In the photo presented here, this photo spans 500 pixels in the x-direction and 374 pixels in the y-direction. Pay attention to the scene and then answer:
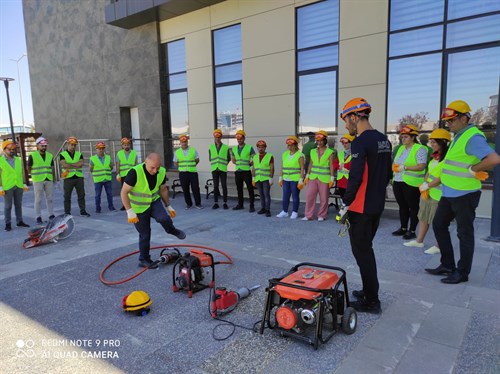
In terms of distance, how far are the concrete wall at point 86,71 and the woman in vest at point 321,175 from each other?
6740 mm

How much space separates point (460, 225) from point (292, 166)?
13.8 ft

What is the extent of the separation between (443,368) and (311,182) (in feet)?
17.2

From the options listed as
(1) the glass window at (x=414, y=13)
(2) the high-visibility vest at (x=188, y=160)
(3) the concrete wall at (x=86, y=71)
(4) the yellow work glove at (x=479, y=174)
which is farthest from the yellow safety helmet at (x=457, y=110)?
(3) the concrete wall at (x=86, y=71)

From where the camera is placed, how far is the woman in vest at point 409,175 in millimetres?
5727

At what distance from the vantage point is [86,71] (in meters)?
14.6

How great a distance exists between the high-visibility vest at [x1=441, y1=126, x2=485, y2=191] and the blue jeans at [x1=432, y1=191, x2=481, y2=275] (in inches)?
4.6

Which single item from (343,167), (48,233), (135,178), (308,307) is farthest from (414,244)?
(48,233)

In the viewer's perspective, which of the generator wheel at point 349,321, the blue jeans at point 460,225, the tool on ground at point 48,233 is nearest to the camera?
the generator wheel at point 349,321

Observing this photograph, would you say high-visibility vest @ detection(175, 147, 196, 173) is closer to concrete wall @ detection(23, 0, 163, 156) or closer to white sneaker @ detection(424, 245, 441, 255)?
concrete wall @ detection(23, 0, 163, 156)

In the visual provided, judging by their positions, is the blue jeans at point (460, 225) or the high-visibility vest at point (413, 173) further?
the high-visibility vest at point (413, 173)

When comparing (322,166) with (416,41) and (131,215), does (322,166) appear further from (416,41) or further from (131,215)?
(131,215)

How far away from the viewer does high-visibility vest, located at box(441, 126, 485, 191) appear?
388 cm

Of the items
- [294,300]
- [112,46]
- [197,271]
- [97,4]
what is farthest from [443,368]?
[97,4]

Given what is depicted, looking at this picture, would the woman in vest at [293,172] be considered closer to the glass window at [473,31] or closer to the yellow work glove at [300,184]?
the yellow work glove at [300,184]
